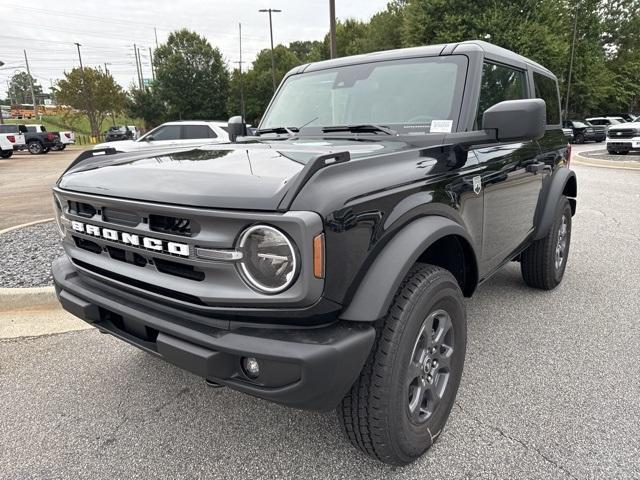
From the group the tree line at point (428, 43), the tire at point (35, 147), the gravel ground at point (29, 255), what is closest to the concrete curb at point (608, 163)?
the tree line at point (428, 43)

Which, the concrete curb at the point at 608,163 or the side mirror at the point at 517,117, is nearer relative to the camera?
the side mirror at the point at 517,117

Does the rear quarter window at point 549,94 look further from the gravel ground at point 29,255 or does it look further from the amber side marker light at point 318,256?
the gravel ground at point 29,255

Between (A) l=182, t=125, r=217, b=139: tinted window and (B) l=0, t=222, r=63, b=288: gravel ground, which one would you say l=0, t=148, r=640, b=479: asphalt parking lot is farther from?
(A) l=182, t=125, r=217, b=139: tinted window

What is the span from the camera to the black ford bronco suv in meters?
1.57

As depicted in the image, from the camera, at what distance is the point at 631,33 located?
133 ft

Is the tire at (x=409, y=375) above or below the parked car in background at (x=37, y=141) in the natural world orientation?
below

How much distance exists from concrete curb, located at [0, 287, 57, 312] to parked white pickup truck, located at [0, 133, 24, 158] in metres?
25.4

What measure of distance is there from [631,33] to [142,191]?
168 feet

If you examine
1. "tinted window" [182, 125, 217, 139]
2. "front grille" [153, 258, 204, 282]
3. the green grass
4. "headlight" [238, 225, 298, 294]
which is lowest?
"front grille" [153, 258, 204, 282]

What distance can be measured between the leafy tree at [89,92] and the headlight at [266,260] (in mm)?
51873

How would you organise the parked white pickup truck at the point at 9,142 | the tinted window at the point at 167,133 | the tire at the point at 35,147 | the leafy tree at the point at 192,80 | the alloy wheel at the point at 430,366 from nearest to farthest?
the alloy wheel at the point at 430,366
the tinted window at the point at 167,133
the parked white pickup truck at the point at 9,142
the tire at the point at 35,147
the leafy tree at the point at 192,80

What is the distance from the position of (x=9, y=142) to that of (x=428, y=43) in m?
23.0

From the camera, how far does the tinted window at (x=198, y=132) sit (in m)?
13.3

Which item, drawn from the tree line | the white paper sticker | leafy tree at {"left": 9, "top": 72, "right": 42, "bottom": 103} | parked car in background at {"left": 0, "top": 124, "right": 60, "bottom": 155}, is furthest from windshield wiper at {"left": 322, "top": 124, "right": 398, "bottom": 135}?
leafy tree at {"left": 9, "top": 72, "right": 42, "bottom": 103}
